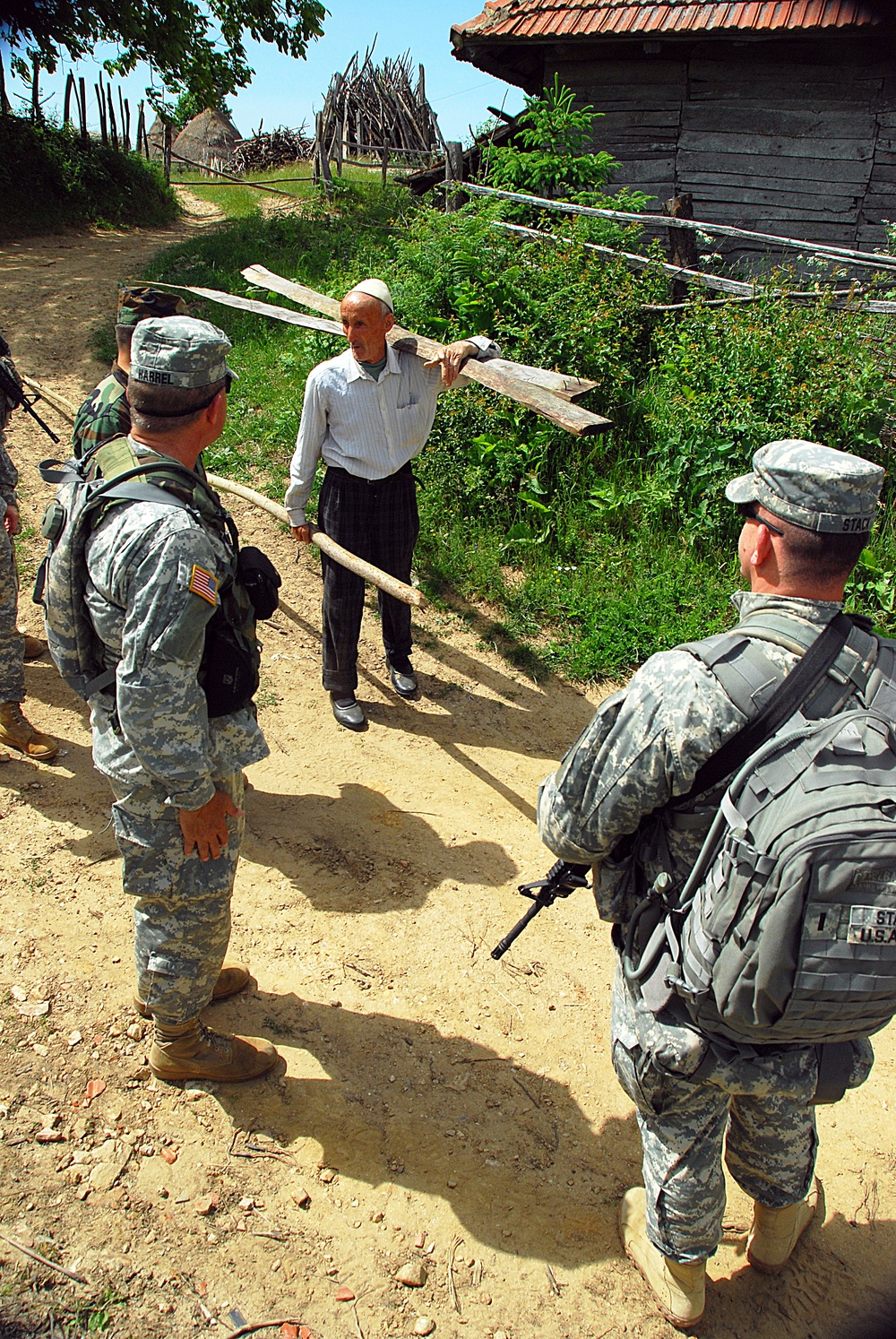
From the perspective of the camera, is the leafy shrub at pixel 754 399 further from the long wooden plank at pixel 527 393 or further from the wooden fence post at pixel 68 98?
the wooden fence post at pixel 68 98

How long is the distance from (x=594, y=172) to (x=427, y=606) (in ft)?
17.9

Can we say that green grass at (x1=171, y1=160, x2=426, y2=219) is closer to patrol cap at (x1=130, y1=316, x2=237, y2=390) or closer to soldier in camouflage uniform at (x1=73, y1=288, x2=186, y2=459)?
soldier in camouflage uniform at (x1=73, y1=288, x2=186, y2=459)

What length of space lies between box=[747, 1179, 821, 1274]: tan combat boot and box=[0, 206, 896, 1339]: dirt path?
0.08 m

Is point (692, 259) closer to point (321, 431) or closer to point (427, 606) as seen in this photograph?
point (427, 606)

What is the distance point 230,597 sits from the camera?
245cm

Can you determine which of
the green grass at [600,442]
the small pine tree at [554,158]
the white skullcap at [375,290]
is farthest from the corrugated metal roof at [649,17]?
the white skullcap at [375,290]

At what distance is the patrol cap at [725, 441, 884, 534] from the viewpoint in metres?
1.78

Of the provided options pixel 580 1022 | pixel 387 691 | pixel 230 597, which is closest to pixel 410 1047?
pixel 580 1022

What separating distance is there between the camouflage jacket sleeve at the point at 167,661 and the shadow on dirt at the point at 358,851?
161 centimetres

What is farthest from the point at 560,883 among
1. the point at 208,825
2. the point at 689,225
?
the point at 689,225

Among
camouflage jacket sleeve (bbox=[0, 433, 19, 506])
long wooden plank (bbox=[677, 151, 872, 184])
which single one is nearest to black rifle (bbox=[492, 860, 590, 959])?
camouflage jacket sleeve (bbox=[0, 433, 19, 506])

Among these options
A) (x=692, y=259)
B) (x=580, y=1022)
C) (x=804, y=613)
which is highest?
(x=692, y=259)

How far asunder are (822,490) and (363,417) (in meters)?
3.11

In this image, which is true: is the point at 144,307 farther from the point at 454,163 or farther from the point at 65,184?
the point at 65,184
